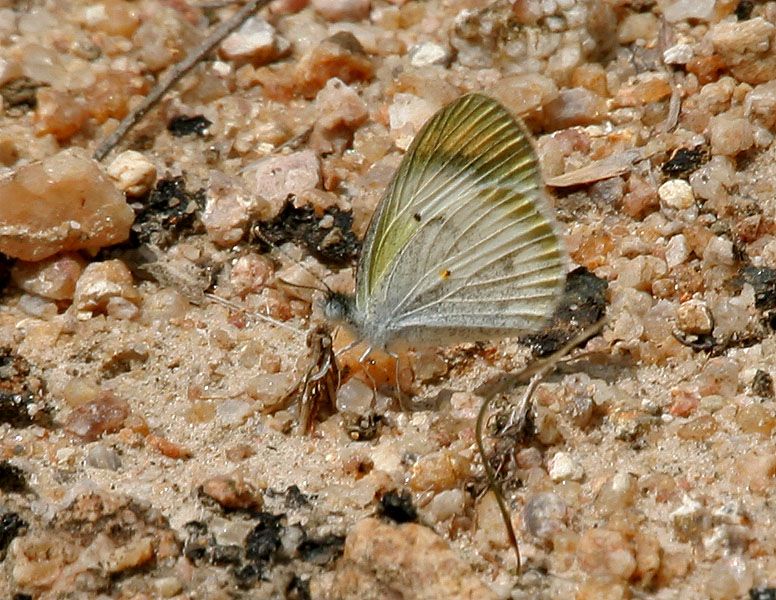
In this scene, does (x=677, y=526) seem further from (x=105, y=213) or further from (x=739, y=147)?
(x=105, y=213)

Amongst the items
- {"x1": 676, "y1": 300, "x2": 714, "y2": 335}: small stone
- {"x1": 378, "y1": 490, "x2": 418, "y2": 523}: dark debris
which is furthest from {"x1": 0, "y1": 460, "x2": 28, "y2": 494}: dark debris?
{"x1": 676, "y1": 300, "x2": 714, "y2": 335}: small stone

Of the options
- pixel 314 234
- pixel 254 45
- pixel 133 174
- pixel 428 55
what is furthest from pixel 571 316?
pixel 254 45

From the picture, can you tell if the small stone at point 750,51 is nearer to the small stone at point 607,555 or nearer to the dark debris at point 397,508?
the small stone at point 607,555

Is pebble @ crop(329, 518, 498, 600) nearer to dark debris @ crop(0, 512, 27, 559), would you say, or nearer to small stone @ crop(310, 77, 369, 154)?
dark debris @ crop(0, 512, 27, 559)

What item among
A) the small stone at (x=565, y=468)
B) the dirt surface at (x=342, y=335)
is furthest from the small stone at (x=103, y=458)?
the small stone at (x=565, y=468)

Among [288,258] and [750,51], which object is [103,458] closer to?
[288,258]

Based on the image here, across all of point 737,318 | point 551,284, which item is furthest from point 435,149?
point 737,318
